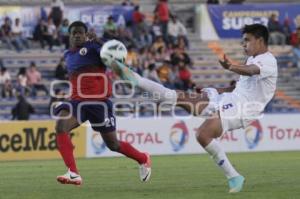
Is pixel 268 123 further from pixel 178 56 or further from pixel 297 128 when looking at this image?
pixel 178 56

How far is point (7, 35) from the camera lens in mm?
31328

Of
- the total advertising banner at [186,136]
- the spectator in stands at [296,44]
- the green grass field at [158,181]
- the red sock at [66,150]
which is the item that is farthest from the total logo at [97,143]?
the spectator in stands at [296,44]

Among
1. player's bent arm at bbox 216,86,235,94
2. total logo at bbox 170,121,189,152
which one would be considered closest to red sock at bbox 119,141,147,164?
player's bent arm at bbox 216,86,235,94

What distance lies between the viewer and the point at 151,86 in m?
12.6

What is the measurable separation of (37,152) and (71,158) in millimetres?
10656

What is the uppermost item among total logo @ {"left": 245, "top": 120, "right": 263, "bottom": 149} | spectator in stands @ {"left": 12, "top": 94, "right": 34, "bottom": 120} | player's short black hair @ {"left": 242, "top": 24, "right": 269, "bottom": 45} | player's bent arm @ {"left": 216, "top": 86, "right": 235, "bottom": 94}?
player's short black hair @ {"left": 242, "top": 24, "right": 269, "bottom": 45}

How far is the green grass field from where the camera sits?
493 inches

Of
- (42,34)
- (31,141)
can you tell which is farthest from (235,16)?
(31,141)

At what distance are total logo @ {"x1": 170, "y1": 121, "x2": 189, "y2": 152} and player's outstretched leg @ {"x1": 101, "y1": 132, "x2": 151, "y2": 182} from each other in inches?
439

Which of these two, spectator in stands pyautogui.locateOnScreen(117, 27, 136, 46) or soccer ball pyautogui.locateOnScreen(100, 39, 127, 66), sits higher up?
soccer ball pyautogui.locateOnScreen(100, 39, 127, 66)

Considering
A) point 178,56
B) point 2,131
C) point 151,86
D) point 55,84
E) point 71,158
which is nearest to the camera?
point 151,86

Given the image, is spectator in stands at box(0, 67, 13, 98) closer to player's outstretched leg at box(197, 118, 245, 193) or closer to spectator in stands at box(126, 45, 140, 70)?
spectator in stands at box(126, 45, 140, 70)

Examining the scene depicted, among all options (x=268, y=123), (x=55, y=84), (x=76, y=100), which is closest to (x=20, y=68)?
(x=55, y=84)

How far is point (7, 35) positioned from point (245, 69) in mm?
20061
